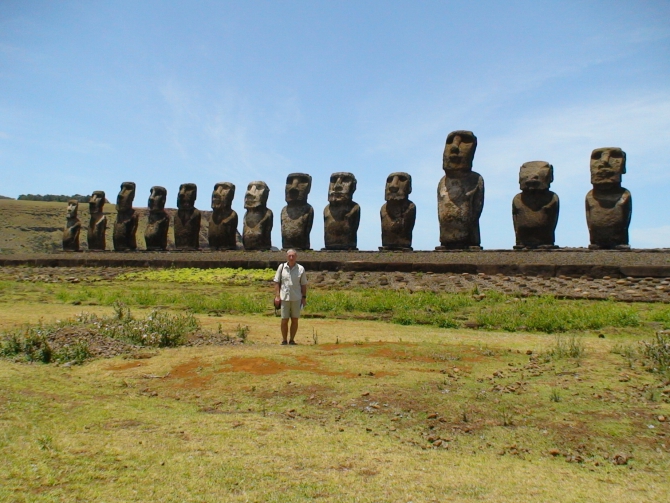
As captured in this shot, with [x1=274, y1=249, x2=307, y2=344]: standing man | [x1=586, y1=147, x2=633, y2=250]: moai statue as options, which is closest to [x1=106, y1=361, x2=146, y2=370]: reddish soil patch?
[x1=274, y1=249, x2=307, y2=344]: standing man

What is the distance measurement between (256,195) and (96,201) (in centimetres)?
1029

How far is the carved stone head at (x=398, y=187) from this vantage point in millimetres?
19953

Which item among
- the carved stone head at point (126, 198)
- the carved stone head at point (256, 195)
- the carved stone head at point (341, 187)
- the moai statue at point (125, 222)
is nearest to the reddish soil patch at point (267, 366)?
the carved stone head at point (341, 187)

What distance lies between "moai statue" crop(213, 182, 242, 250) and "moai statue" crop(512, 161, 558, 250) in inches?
408

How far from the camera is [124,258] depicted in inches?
867

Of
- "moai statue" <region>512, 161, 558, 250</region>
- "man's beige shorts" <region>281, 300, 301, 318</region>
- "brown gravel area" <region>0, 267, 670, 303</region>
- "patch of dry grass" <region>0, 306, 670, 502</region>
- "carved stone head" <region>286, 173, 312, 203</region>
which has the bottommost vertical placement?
"patch of dry grass" <region>0, 306, 670, 502</region>

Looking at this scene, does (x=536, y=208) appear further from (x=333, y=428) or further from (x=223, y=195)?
(x=333, y=428)

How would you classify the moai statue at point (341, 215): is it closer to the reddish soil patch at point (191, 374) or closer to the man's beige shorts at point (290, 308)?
the man's beige shorts at point (290, 308)

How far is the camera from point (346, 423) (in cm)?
493

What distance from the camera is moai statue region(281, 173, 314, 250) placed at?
70.2ft

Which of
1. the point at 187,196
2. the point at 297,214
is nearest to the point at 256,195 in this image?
the point at 297,214

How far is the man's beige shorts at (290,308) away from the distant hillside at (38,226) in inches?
1852

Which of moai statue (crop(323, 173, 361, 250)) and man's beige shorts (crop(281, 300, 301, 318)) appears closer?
man's beige shorts (crop(281, 300, 301, 318))

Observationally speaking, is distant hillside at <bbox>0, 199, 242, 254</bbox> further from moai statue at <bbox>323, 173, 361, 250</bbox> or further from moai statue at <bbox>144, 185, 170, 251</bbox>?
moai statue at <bbox>323, 173, 361, 250</bbox>
